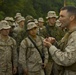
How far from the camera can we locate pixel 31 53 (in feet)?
22.8

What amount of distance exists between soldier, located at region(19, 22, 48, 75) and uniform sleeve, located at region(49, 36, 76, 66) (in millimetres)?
2974

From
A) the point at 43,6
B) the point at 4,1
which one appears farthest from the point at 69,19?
the point at 43,6

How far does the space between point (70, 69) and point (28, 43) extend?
9.49 feet

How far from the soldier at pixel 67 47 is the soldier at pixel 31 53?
261cm

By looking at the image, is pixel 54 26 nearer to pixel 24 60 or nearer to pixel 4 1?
pixel 24 60

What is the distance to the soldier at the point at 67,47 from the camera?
3869mm

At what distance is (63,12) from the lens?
4.16 meters

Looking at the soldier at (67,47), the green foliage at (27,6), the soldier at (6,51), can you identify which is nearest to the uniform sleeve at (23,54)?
the soldier at (6,51)

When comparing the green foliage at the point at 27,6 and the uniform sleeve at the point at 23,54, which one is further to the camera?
the green foliage at the point at 27,6

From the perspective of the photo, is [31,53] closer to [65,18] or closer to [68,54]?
[65,18]

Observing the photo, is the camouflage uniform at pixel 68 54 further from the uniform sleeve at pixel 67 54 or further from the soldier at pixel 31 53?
the soldier at pixel 31 53

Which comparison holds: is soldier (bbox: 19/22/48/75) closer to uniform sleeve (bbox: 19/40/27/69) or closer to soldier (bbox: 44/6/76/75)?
uniform sleeve (bbox: 19/40/27/69)

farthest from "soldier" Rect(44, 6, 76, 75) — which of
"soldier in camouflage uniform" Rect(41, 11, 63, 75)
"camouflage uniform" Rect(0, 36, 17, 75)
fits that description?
"soldier in camouflage uniform" Rect(41, 11, 63, 75)

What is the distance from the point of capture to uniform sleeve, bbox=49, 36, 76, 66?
386 centimetres
